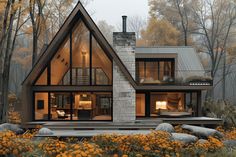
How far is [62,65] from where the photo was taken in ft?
60.9

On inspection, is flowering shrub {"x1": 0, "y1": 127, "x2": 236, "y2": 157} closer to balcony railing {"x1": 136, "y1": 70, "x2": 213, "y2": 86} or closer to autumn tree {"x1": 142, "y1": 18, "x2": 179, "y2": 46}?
balcony railing {"x1": 136, "y1": 70, "x2": 213, "y2": 86}

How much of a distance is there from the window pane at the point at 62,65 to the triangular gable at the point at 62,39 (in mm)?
357

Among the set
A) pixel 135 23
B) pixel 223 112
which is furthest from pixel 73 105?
pixel 135 23

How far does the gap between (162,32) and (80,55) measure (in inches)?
696

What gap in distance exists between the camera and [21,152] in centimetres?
872

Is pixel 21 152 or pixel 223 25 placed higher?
pixel 223 25

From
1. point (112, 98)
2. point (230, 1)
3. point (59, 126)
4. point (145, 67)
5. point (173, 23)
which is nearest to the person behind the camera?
point (59, 126)

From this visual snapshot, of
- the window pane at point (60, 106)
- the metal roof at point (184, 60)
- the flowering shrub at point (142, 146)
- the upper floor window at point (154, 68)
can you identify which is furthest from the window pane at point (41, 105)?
the flowering shrub at point (142, 146)

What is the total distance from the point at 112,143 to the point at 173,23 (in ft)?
95.6

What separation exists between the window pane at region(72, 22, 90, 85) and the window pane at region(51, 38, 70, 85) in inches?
13.9

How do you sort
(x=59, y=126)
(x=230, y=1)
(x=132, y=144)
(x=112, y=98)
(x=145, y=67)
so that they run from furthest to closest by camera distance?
1. (x=230, y=1)
2. (x=145, y=67)
3. (x=112, y=98)
4. (x=59, y=126)
5. (x=132, y=144)

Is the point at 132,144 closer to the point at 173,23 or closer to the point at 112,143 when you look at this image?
the point at 112,143

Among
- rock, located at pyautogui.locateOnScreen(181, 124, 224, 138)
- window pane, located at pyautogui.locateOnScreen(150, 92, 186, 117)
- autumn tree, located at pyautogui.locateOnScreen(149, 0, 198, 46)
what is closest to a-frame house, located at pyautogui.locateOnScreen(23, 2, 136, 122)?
window pane, located at pyautogui.locateOnScreen(150, 92, 186, 117)

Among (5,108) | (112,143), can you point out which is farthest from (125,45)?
(112,143)
